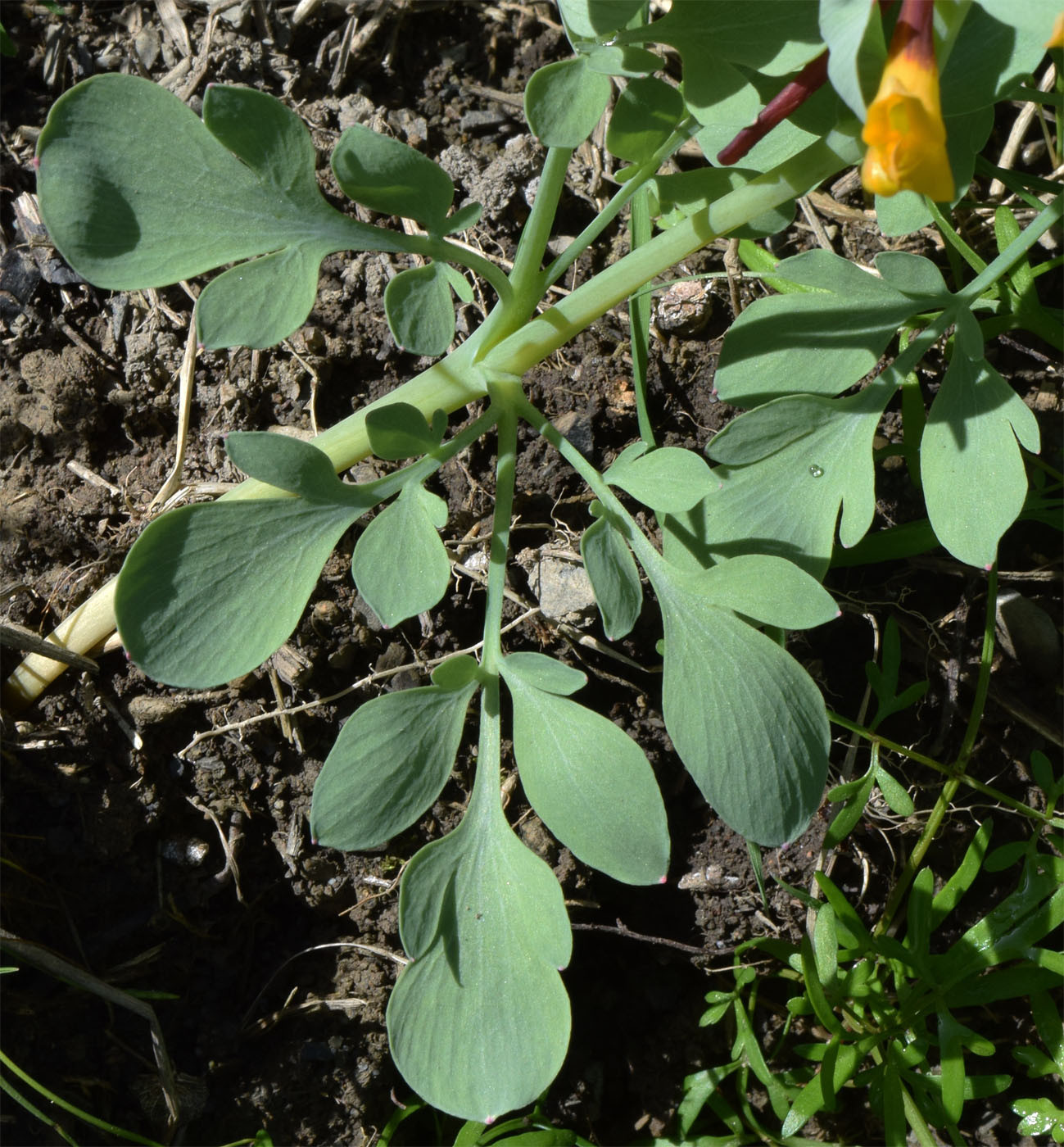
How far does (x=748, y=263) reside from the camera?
1.51m

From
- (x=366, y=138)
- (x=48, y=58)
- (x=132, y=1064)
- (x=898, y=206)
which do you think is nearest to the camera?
(x=366, y=138)

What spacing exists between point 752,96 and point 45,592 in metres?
1.24

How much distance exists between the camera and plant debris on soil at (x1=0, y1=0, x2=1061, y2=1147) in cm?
146

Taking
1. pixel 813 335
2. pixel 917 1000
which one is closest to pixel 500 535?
pixel 813 335

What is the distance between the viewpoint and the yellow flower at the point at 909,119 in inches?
30.8

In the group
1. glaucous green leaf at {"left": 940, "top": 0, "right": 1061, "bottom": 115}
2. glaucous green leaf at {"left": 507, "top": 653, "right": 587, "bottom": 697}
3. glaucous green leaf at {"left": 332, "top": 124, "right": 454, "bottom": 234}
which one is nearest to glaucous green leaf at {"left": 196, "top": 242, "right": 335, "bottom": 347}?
glaucous green leaf at {"left": 332, "top": 124, "right": 454, "bottom": 234}

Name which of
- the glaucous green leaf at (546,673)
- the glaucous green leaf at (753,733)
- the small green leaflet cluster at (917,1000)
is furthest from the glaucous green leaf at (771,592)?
the small green leaflet cluster at (917,1000)

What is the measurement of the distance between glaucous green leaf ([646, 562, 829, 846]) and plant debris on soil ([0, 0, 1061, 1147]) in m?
0.35

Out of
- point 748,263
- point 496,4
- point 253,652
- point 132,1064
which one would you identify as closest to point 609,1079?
point 132,1064

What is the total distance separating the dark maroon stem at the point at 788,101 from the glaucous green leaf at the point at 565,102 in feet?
0.55

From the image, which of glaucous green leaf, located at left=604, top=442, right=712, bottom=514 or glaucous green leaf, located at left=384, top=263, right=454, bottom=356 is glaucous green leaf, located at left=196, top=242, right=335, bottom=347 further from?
glaucous green leaf, located at left=604, top=442, right=712, bottom=514

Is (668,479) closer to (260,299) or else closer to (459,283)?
(459,283)

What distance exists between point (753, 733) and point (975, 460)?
0.42 metres

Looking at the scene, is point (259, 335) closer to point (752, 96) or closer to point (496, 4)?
point (752, 96)
